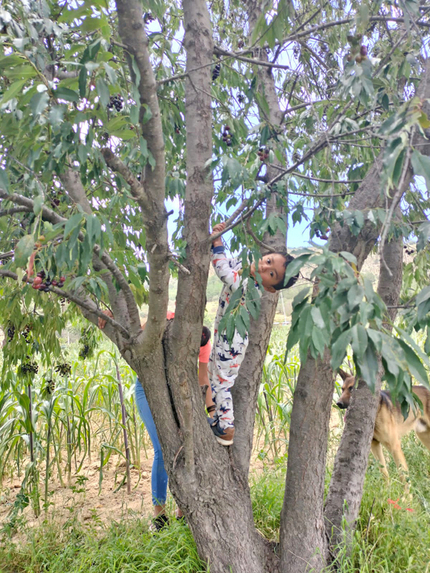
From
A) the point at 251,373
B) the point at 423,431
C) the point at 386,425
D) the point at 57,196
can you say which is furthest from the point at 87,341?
the point at 423,431

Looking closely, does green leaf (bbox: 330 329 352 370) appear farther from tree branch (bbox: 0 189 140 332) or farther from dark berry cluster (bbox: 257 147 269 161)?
dark berry cluster (bbox: 257 147 269 161)

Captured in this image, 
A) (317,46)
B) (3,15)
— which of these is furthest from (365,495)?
(317,46)

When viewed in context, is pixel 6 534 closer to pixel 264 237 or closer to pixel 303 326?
pixel 264 237

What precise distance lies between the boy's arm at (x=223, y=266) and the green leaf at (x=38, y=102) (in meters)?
1.02

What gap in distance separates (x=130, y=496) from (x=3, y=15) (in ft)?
10.8

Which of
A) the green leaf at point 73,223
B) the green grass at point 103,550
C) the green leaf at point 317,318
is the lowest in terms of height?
the green grass at point 103,550

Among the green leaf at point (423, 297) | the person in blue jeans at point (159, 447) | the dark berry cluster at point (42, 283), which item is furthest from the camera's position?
the person in blue jeans at point (159, 447)

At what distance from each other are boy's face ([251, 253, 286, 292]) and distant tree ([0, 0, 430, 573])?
0.13m

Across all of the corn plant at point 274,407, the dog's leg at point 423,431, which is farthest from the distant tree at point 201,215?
the corn plant at point 274,407

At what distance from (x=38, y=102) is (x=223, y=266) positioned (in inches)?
46.4

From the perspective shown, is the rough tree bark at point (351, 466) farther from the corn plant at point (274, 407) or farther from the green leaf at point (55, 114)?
the green leaf at point (55, 114)

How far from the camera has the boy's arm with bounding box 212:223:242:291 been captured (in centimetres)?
210

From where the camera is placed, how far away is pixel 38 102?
1112 millimetres

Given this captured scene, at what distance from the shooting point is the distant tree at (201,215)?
1.29 meters
